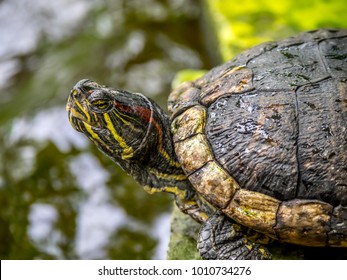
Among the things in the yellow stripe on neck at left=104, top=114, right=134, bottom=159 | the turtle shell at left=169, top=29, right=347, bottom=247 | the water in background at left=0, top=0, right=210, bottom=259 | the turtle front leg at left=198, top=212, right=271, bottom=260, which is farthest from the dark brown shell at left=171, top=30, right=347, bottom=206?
the water in background at left=0, top=0, right=210, bottom=259

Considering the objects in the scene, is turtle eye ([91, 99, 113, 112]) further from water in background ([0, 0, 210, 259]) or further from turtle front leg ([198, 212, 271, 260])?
water in background ([0, 0, 210, 259])

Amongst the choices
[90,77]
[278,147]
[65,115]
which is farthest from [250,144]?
[90,77]

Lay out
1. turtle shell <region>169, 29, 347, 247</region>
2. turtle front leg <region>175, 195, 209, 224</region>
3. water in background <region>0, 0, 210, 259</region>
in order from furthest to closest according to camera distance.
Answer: water in background <region>0, 0, 210, 259</region>
turtle front leg <region>175, 195, 209, 224</region>
turtle shell <region>169, 29, 347, 247</region>

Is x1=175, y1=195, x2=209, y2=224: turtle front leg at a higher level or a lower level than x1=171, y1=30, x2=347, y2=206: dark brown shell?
lower

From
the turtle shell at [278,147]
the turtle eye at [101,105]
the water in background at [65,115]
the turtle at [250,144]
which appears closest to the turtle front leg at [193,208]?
the turtle at [250,144]

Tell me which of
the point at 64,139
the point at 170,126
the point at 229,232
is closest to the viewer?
the point at 229,232

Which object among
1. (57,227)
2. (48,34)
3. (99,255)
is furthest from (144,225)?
(48,34)

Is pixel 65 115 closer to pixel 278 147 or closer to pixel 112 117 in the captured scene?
pixel 112 117

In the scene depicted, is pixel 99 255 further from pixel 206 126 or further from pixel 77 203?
pixel 206 126
